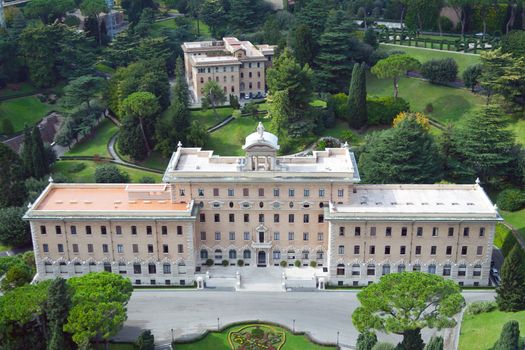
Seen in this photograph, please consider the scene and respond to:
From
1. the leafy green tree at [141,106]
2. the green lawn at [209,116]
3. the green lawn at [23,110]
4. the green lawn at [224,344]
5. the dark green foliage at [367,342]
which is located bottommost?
the green lawn at [224,344]

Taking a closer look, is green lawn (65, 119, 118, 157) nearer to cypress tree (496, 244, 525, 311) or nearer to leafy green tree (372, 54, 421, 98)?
leafy green tree (372, 54, 421, 98)

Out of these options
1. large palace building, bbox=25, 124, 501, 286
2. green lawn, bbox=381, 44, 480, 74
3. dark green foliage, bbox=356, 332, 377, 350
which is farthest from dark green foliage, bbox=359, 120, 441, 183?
green lawn, bbox=381, 44, 480, 74

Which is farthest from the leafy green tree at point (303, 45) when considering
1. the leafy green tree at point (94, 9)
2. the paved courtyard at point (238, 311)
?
the paved courtyard at point (238, 311)

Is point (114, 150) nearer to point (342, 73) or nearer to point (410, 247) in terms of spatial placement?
point (342, 73)

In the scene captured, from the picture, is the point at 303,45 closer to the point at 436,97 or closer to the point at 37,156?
the point at 436,97

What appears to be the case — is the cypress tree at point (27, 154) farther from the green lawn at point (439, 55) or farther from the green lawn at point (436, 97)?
the green lawn at point (439, 55)

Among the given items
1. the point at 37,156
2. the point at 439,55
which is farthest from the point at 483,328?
the point at 439,55
